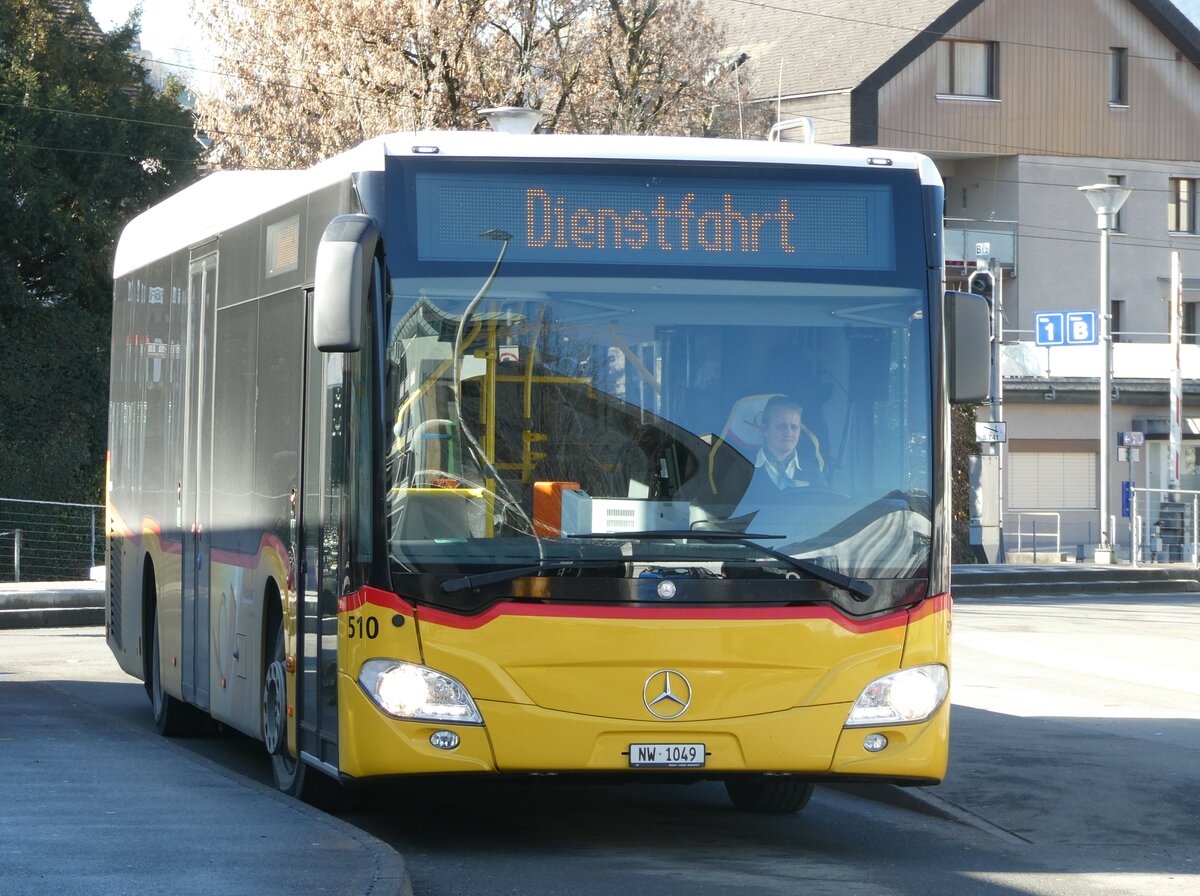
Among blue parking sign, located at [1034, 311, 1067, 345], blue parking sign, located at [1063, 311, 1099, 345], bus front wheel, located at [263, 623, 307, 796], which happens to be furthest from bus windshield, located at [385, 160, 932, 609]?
blue parking sign, located at [1034, 311, 1067, 345]

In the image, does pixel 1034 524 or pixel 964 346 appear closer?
pixel 964 346

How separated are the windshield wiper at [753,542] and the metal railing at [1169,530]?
1116 inches

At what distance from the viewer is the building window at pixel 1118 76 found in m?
58.9

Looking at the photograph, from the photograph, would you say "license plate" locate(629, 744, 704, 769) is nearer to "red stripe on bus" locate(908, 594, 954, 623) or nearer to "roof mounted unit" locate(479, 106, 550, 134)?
"red stripe on bus" locate(908, 594, 954, 623)

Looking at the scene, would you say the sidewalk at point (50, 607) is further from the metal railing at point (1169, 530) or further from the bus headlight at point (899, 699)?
the metal railing at point (1169, 530)

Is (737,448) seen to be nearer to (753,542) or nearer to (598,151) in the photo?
(753,542)

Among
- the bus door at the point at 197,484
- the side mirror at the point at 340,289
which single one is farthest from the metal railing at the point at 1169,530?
the side mirror at the point at 340,289

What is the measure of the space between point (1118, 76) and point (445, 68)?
32.3 m

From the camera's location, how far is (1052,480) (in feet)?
180

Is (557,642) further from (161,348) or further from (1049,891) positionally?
(161,348)

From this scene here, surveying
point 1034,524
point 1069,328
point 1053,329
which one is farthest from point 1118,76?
point 1069,328

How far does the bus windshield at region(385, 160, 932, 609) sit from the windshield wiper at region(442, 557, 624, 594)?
1 centimetres

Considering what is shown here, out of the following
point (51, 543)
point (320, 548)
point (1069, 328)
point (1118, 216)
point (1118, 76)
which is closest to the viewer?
point (320, 548)

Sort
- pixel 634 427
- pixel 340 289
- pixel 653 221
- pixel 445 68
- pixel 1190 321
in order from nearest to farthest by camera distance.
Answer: pixel 340 289
pixel 634 427
pixel 653 221
pixel 445 68
pixel 1190 321
